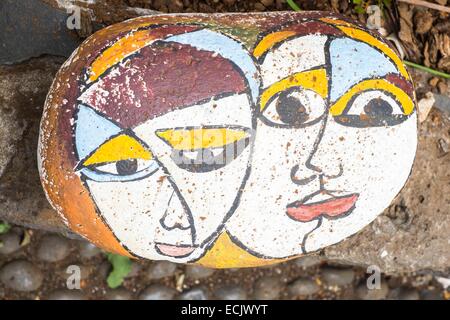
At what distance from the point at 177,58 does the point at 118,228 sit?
43cm

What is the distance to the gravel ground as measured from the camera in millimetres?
2574

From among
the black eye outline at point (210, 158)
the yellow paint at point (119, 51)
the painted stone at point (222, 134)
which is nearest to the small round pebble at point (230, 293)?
the painted stone at point (222, 134)

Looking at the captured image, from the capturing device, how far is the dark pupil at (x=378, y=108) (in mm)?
1670

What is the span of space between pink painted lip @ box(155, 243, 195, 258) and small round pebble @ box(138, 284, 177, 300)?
0.94 m

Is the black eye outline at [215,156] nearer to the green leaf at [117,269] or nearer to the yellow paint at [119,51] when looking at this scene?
the yellow paint at [119,51]

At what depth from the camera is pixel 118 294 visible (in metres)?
2.66

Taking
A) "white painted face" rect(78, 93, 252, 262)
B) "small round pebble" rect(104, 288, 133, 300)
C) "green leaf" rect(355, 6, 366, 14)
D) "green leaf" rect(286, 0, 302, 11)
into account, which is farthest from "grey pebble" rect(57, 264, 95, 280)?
"green leaf" rect(355, 6, 366, 14)

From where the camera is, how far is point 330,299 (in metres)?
2.78

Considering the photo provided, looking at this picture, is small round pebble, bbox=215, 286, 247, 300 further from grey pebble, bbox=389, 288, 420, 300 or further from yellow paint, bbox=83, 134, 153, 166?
yellow paint, bbox=83, 134, 153, 166

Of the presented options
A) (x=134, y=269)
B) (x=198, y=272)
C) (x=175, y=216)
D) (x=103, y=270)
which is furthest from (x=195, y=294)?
(x=175, y=216)

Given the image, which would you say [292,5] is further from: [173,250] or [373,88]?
[173,250]

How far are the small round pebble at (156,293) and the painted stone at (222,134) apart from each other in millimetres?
937

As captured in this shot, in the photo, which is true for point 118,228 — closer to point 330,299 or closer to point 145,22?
point 145,22
